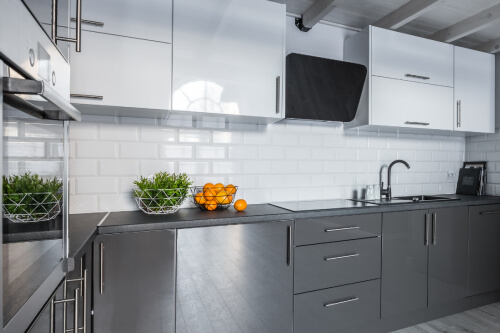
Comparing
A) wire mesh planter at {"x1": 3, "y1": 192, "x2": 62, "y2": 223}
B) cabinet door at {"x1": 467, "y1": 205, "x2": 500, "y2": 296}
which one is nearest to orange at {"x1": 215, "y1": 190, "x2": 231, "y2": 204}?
wire mesh planter at {"x1": 3, "y1": 192, "x2": 62, "y2": 223}

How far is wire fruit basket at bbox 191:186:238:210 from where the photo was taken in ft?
6.81

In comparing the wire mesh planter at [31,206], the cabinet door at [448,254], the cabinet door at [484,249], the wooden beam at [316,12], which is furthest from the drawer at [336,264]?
the wooden beam at [316,12]

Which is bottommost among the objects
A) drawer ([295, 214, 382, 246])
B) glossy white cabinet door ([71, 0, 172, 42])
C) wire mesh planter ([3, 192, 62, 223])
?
drawer ([295, 214, 382, 246])

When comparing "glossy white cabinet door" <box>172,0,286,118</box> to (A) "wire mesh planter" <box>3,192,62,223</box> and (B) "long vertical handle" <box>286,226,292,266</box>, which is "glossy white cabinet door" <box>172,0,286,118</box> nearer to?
(B) "long vertical handle" <box>286,226,292,266</box>

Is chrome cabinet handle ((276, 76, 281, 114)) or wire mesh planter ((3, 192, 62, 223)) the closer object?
wire mesh planter ((3, 192, 62, 223))

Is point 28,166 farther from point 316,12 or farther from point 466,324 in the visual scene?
point 466,324

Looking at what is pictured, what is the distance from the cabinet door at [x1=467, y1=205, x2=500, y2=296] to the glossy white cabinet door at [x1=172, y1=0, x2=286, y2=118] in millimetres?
2054

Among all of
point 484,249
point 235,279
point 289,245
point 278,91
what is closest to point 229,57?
point 278,91

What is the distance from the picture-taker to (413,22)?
9.14 ft

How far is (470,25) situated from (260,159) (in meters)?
2.10

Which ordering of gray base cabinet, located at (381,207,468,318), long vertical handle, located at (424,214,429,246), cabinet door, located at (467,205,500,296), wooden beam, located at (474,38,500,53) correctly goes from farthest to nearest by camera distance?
wooden beam, located at (474,38,500,53) < cabinet door, located at (467,205,500,296) < long vertical handle, located at (424,214,429,246) < gray base cabinet, located at (381,207,468,318)

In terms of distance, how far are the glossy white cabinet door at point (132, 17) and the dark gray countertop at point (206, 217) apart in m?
1.04

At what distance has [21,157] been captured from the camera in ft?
2.18

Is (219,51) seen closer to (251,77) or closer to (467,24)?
(251,77)
